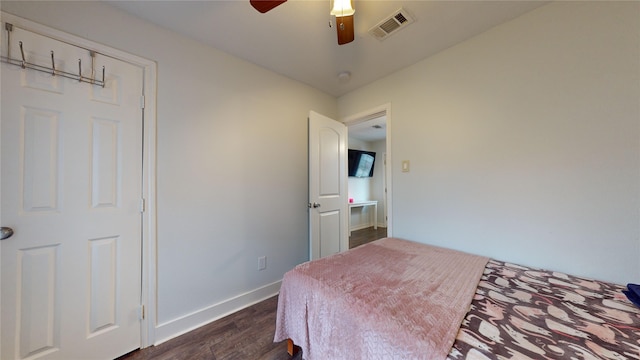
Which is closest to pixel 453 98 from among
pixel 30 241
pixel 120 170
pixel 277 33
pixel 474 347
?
pixel 277 33

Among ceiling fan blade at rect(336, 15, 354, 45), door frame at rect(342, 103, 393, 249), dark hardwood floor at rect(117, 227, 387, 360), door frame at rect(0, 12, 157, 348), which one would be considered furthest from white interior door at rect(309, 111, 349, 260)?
door frame at rect(0, 12, 157, 348)

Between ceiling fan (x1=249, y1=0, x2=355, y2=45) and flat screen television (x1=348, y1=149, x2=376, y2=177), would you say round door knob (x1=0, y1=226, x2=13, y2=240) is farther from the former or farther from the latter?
flat screen television (x1=348, y1=149, x2=376, y2=177)

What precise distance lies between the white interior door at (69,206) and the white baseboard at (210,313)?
17 cm

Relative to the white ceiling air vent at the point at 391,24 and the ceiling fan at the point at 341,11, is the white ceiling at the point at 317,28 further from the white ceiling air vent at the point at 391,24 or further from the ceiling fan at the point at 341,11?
the ceiling fan at the point at 341,11

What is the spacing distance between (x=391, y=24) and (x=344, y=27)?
21.5 inches

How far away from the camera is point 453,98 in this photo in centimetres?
181

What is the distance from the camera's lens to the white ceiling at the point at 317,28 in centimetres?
141

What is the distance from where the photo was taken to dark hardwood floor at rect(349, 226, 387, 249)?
412 centimetres

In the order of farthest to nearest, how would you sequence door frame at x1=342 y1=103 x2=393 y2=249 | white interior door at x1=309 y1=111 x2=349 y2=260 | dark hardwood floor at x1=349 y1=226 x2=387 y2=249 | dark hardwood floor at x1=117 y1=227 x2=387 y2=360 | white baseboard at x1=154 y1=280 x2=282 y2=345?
dark hardwood floor at x1=349 y1=226 x2=387 y2=249 < white interior door at x1=309 y1=111 x2=349 y2=260 < door frame at x1=342 y1=103 x2=393 y2=249 < white baseboard at x1=154 y1=280 x2=282 y2=345 < dark hardwood floor at x1=117 y1=227 x2=387 y2=360

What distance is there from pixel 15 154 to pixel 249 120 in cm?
141

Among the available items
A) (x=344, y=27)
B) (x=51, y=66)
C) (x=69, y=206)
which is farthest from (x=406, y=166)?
(x=51, y=66)

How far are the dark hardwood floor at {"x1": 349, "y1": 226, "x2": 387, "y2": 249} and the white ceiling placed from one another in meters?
3.10

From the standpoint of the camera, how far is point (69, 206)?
1255 mm

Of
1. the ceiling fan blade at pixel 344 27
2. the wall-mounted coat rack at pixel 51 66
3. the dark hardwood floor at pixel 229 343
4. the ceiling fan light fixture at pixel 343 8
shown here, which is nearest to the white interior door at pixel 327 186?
the dark hardwood floor at pixel 229 343
